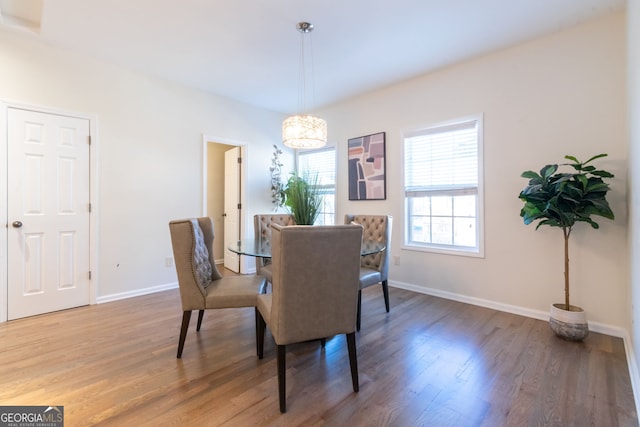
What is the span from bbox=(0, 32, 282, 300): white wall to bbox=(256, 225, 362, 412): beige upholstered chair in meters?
2.68

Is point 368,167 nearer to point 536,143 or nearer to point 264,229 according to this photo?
point 264,229

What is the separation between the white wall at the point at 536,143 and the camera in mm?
2408

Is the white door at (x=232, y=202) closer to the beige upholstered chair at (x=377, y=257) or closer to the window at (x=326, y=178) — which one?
the window at (x=326, y=178)

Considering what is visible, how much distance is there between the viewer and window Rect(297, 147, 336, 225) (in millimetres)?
4664

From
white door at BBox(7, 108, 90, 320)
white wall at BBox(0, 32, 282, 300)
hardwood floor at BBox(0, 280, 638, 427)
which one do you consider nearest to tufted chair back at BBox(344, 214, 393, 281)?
hardwood floor at BBox(0, 280, 638, 427)

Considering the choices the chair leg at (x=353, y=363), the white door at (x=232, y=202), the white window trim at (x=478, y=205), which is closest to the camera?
the chair leg at (x=353, y=363)

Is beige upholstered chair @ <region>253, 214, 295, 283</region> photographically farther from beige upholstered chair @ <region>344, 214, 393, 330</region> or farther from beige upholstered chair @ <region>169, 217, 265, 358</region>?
beige upholstered chair @ <region>344, 214, 393, 330</region>

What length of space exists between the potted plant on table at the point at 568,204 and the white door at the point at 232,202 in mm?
3830

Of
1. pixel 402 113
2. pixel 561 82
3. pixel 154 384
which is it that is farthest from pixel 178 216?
pixel 561 82

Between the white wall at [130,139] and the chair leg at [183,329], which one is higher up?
the white wall at [130,139]

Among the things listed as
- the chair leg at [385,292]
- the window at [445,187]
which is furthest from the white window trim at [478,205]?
the chair leg at [385,292]

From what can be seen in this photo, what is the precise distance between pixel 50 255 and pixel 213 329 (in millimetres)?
1974

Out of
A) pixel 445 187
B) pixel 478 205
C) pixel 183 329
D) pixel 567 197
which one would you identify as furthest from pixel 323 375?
pixel 445 187
